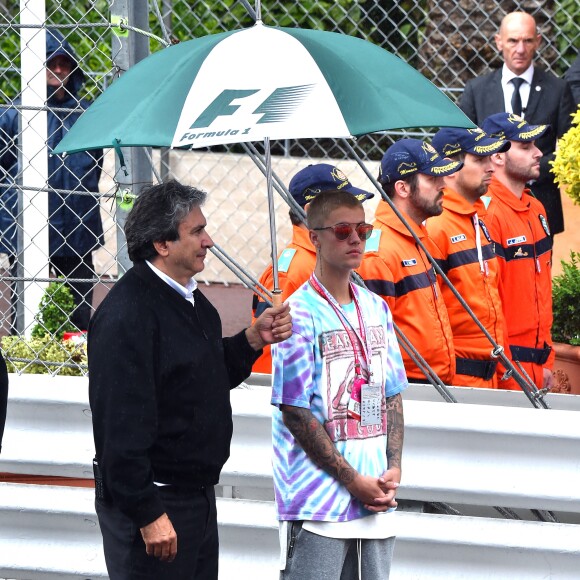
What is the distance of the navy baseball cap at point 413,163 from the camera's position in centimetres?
543

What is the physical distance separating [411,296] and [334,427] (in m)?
1.45

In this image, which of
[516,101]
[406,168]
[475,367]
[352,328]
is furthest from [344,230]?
[516,101]

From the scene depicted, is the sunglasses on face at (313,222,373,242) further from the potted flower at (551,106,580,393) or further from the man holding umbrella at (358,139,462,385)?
the potted flower at (551,106,580,393)

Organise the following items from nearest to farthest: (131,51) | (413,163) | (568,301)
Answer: (131,51)
(413,163)
(568,301)

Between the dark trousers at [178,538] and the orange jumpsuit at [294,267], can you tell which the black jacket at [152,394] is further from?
the orange jumpsuit at [294,267]

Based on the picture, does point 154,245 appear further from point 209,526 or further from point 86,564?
point 86,564

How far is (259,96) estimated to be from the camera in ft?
11.8

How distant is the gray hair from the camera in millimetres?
3789

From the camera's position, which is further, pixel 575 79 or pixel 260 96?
pixel 575 79

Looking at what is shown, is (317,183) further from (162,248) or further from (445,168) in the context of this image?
(162,248)

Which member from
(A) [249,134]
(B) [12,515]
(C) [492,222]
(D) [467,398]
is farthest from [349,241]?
(C) [492,222]

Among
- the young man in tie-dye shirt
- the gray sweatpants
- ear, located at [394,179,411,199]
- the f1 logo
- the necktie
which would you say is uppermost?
the necktie

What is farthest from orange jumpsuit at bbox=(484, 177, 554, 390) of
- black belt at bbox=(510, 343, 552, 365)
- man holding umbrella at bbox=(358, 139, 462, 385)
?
man holding umbrella at bbox=(358, 139, 462, 385)

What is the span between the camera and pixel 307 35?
3926 millimetres
